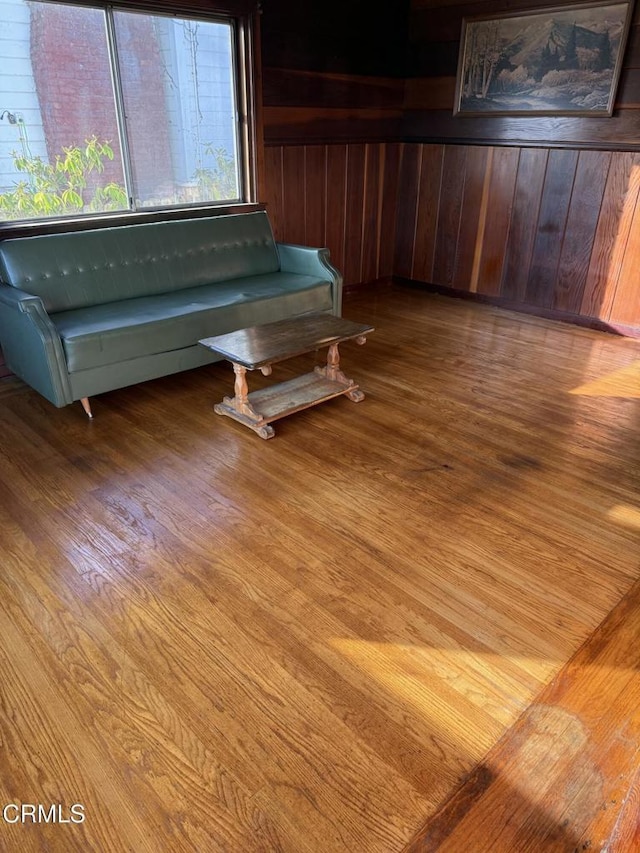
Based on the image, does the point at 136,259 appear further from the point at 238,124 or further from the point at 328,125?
the point at 328,125

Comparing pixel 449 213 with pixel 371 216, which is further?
pixel 371 216

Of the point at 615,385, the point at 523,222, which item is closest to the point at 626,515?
the point at 615,385

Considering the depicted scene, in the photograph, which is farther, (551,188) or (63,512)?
(551,188)

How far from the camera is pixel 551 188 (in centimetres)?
450

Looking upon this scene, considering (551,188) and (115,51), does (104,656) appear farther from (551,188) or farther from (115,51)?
(551,188)

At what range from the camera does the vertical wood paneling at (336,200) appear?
15.8ft

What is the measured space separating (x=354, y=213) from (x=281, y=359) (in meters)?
2.85

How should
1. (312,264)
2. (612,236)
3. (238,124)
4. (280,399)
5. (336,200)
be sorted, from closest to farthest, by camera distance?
(280,399), (312,264), (238,124), (612,236), (336,200)

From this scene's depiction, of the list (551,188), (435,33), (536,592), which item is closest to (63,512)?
(536,592)

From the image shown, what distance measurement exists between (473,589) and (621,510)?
33.2 inches

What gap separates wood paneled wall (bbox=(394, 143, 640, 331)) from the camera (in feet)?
14.0

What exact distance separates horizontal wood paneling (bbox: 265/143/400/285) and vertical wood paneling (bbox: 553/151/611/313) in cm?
165

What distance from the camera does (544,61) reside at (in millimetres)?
4250

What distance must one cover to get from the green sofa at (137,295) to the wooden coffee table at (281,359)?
357 millimetres
